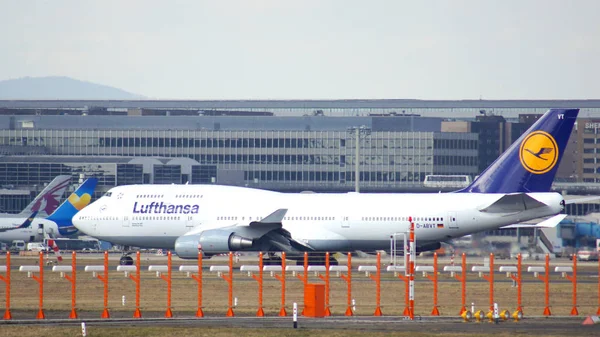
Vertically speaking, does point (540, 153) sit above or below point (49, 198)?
above

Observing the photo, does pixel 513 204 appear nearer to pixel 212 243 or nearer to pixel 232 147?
pixel 212 243

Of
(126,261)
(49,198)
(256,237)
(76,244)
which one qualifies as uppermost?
(49,198)

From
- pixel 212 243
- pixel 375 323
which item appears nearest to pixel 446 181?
pixel 212 243

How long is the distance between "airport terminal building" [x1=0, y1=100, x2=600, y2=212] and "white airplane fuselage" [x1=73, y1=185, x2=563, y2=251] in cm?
5854

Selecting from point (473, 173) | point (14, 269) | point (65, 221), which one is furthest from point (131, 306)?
point (473, 173)

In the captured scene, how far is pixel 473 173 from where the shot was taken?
158250 mm

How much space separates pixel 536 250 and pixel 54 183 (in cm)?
5428

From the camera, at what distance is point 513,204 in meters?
58.3

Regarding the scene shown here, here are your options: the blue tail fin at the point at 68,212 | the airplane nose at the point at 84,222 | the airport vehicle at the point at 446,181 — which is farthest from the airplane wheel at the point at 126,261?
the airport vehicle at the point at 446,181

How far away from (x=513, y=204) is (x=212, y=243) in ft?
54.4

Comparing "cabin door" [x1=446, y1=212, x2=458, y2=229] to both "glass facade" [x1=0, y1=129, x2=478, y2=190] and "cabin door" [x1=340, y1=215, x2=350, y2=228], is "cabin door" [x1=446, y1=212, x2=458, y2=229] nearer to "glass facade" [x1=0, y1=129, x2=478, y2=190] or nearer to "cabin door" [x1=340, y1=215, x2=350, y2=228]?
"cabin door" [x1=340, y1=215, x2=350, y2=228]

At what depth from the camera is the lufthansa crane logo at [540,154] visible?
195 ft

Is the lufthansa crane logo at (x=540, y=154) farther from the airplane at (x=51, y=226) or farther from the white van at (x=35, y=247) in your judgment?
the airplane at (x=51, y=226)

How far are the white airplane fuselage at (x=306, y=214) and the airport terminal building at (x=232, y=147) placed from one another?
58.5 meters
